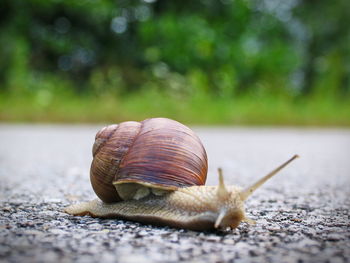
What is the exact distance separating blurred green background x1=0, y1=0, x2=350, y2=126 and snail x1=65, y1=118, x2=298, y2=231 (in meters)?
7.28

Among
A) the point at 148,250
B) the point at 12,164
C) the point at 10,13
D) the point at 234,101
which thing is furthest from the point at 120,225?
the point at 10,13

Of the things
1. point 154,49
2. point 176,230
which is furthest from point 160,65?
point 176,230

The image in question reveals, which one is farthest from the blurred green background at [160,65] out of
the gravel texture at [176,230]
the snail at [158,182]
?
the snail at [158,182]

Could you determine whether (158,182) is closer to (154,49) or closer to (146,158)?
(146,158)

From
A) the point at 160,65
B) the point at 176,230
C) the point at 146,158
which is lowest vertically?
the point at 176,230

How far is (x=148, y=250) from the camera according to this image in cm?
177

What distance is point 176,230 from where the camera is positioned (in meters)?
2.08

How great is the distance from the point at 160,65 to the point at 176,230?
434 inches

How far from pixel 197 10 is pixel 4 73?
735 cm

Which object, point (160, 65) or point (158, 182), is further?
point (160, 65)

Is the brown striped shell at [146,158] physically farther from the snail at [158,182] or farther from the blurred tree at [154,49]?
the blurred tree at [154,49]

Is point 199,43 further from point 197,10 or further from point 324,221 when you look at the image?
point 324,221

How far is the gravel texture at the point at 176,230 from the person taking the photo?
171 centimetres

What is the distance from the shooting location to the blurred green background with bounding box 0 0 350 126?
35.2 ft
